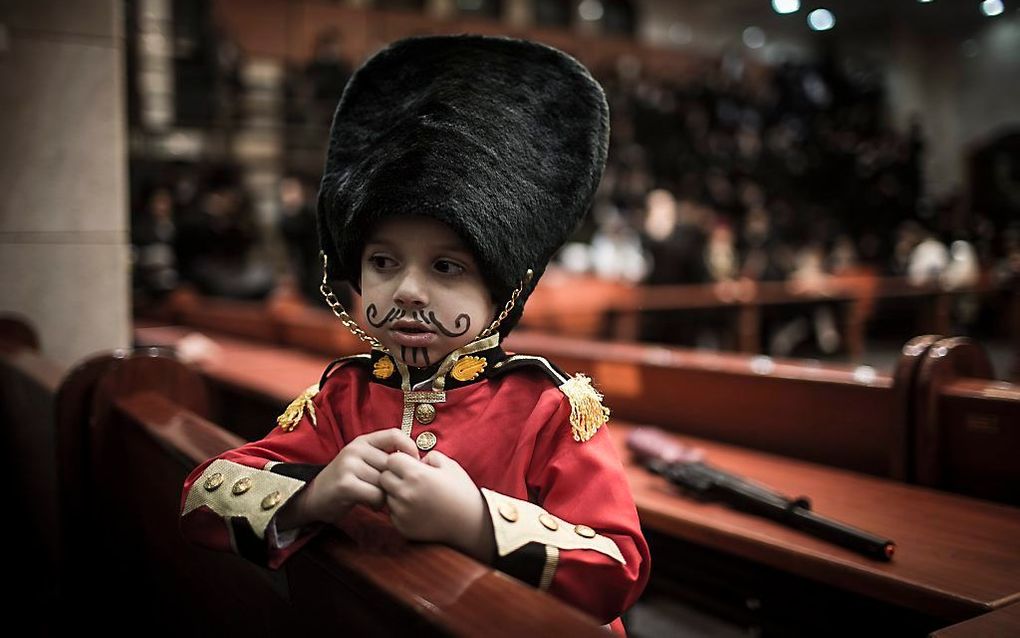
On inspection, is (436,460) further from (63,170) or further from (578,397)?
(63,170)

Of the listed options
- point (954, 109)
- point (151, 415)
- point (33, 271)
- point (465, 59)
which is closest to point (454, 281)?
point (465, 59)

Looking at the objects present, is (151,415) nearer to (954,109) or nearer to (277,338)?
(954,109)

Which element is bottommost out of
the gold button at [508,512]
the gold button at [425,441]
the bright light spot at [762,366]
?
the bright light spot at [762,366]

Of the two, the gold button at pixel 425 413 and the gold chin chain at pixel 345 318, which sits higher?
the gold chin chain at pixel 345 318

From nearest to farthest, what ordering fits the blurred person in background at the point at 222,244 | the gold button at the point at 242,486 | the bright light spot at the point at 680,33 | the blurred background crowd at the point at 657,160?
the gold button at the point at 242,486, the blurred background crowd at the point at 657,160, the blurred person in background at the point at 222,244, the bright light spot at the point at 680,33

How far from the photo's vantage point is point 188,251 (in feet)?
23.6

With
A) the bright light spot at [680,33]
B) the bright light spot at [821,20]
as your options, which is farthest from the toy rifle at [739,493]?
the bright light spot at [680,33]

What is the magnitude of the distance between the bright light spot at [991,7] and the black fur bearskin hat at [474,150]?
124 centimetres

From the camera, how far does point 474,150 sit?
3.02 feet

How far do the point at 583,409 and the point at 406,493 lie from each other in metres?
0.26

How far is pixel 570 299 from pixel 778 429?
11.8 feet

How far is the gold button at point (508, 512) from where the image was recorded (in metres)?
0.81

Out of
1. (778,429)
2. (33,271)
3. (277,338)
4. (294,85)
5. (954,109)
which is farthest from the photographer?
(294,85)

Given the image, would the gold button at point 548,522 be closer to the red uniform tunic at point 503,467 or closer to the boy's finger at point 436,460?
the red uniform tunic at point 503,467
